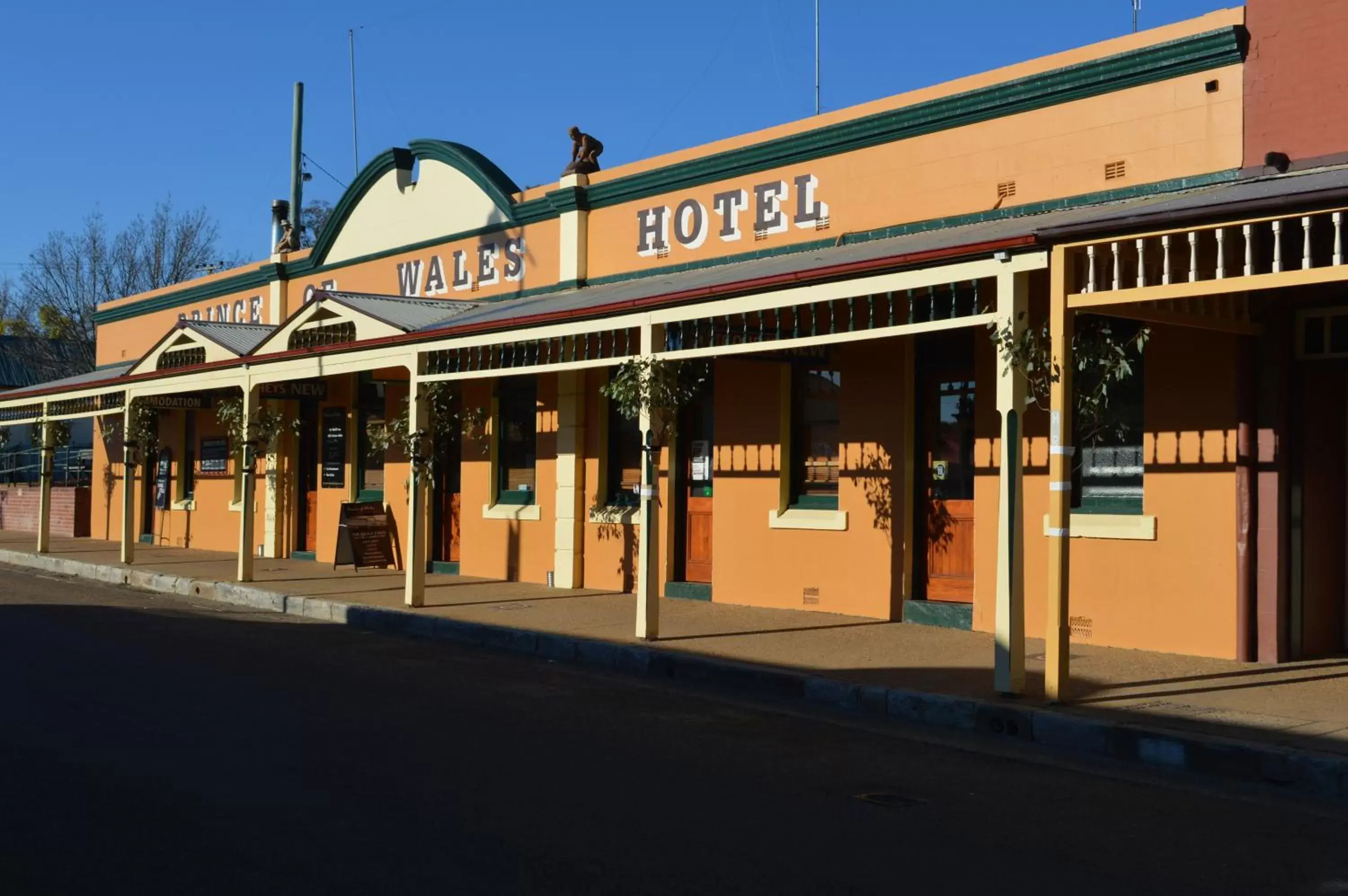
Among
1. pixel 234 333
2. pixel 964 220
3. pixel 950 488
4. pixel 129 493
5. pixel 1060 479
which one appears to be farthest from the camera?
pixel 129 493

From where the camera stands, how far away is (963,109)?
13.0 metres

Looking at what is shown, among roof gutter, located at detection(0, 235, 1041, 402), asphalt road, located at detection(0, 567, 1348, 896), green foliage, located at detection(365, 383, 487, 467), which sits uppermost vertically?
roof gutter, located at detection(0, 235, 1041, 402)

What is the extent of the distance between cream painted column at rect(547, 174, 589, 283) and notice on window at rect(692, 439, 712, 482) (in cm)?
308

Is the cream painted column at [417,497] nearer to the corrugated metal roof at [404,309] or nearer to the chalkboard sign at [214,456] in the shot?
the corrugated metal roof at [404,309]

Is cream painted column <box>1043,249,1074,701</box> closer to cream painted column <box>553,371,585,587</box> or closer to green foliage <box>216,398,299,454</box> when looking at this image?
cream painted column <box>553,371,585,587</box>

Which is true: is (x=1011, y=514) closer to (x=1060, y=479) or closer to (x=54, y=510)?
(x=1060, y=479)

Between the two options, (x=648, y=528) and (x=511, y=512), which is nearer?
(x=648, y=528)

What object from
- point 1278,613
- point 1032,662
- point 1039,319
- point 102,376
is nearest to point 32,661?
point 1032,662

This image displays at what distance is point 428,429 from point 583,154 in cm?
454

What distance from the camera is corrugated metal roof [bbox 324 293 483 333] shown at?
16.0m

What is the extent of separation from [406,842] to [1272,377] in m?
7.76

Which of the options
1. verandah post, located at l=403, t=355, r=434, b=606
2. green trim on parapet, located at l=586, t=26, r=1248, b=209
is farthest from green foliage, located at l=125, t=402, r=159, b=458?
green trim on parapet, located at l=586, t=26, r=1248, b=209

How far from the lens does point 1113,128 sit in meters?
11.9

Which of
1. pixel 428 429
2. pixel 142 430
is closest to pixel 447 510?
pixel 428 429
